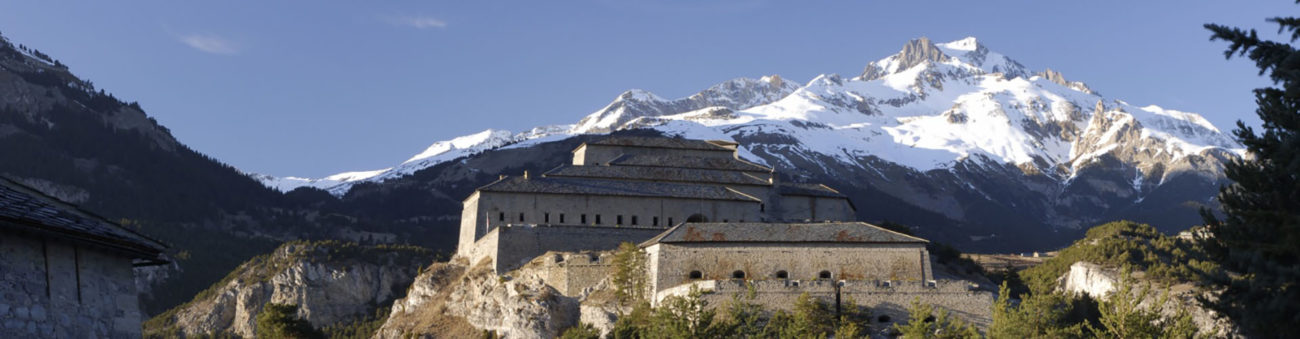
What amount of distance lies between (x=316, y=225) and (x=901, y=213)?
3479 inches

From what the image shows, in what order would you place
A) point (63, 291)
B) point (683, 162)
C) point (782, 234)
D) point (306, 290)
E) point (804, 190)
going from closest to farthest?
1. point (63, 291)
2. point (782, 234)
3. point (804, 190)
4. point (683, 162)
5. point (306, 290)

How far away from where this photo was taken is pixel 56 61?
637 ft

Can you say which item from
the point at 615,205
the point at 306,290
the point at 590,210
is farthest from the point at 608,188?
the point at 306,290

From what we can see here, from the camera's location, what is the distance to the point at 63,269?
16078 millimetres

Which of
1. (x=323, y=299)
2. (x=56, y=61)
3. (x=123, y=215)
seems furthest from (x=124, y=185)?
(x=323, y=299)

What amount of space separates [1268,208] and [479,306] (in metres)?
49.0

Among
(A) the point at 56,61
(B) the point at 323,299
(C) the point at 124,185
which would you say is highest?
(A) the point at 56,61

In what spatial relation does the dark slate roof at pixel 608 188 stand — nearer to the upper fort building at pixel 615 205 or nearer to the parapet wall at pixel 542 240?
the upper fort building at pixel 615 205

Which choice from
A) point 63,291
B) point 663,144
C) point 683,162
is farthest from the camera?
point 663,144

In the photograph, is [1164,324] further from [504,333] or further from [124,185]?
[124,185]

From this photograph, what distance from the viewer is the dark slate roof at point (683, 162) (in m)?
87.8

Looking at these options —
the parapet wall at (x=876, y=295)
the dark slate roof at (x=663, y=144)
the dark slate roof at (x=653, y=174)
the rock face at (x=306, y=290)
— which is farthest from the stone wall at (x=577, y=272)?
the rock face at (x=306, y=290)

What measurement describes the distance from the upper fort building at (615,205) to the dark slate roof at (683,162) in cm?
14

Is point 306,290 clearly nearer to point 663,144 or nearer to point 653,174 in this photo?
point 663,144
